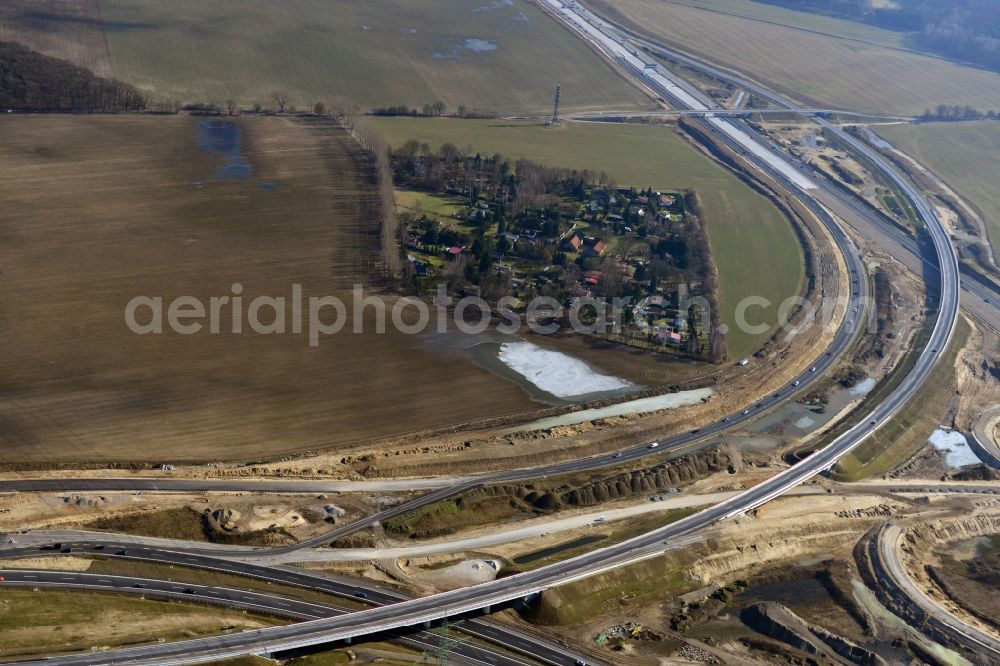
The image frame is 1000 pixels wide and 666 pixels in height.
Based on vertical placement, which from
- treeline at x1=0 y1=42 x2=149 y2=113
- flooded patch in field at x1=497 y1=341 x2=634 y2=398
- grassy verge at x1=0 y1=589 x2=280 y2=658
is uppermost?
treeline at x1=0 y1=42 x2=149 y2=113

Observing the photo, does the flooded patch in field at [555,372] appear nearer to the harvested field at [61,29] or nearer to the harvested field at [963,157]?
the harvested field at [963,157]

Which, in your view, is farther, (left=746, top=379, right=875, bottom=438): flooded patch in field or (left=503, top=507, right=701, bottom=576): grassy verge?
(left=746, top=379, right=875, bottom=438): flooded patch in field

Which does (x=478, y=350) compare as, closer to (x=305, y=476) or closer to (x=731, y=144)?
(x=305, y=476)

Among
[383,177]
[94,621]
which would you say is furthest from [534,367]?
[94,621]

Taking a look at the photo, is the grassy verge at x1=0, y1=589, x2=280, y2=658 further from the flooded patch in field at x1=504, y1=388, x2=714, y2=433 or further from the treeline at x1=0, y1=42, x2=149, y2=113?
the treeline at x1=0, y1=42, x2=149, y2=113

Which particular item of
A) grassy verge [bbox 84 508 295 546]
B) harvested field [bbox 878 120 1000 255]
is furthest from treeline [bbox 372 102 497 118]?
grassy verge [bbox 84 508 295 546]

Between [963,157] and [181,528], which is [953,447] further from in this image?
[963,157]

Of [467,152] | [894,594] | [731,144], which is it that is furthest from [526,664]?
[731,144]
